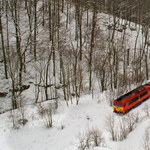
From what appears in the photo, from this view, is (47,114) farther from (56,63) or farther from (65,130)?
(56,63)

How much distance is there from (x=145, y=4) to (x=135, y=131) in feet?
115

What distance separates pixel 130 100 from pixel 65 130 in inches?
247

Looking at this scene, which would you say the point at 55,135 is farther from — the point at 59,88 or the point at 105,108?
the point at 59,88

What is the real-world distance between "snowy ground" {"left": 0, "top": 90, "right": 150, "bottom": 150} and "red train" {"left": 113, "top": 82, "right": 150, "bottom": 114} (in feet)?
2.21

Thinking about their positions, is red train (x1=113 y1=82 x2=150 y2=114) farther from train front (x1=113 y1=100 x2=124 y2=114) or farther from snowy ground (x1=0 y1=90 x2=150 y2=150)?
snowy ground (x1=0 y1=90 x2=150 y2=150)

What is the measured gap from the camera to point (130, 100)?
14742mm

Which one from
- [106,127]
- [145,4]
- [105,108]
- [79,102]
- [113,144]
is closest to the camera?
[113,144]

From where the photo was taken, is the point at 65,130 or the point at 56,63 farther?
the point at 56,63

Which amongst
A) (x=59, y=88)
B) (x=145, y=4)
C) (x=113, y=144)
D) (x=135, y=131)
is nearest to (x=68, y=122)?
(x=113, y=144)

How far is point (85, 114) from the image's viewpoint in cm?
1487

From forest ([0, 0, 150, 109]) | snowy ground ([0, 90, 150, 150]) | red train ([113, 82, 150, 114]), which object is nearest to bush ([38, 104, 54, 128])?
snowy ground ([0, 90, 150, 150])

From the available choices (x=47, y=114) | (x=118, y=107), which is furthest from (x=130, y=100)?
(x=47, y=114)

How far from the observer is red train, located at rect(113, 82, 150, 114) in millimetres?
14055

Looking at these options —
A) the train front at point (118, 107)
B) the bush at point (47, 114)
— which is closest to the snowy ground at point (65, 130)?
the bush at point (47, 114)
